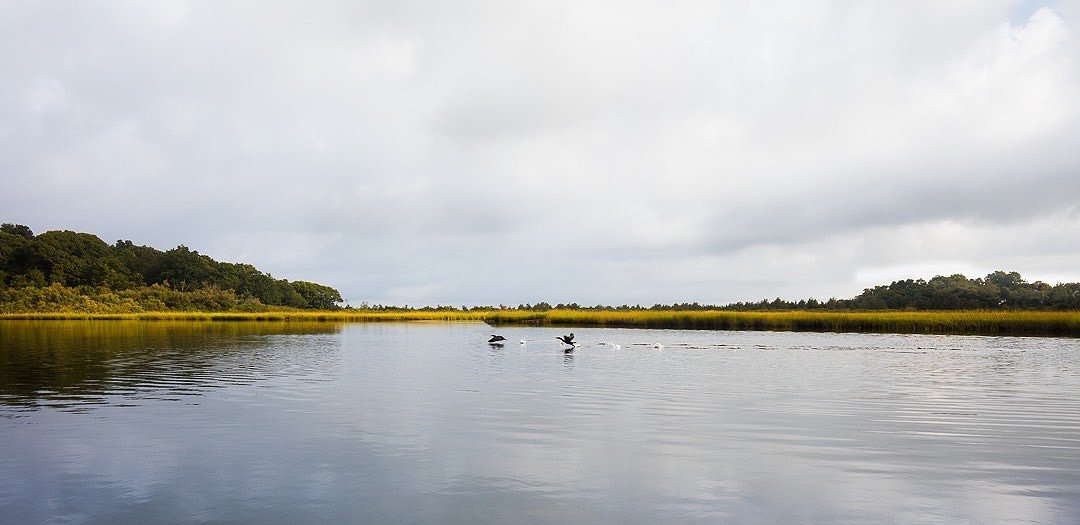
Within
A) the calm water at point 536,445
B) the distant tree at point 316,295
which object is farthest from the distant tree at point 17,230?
the calm water at point 536,445

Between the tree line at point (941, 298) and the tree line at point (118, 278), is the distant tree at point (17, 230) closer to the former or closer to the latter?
the tree line at point (118, 278)

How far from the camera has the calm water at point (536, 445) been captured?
334 inches

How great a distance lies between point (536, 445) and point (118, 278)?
407 ft

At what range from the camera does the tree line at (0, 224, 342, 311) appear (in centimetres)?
9962

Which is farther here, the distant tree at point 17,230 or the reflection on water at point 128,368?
the distant tree at point 17,230

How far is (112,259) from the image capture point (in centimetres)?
12150

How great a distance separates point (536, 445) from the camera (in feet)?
39.6

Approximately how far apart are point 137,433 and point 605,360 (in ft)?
64.8

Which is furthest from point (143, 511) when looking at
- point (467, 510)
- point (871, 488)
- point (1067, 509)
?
point (1067, 509)

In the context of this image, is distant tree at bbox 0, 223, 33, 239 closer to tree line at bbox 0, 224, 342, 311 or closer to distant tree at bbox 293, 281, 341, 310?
tree line at bbox 0, 224, 342, 311

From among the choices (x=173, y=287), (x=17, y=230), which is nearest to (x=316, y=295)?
(x=173, y=287)

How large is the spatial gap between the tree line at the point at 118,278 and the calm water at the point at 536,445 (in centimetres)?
8975

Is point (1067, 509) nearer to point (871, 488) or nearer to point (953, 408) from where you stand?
point (871, 488)

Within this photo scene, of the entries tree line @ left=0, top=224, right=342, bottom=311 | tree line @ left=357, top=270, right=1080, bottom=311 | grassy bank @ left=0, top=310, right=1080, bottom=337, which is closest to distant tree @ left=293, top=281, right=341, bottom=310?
tree line @ left=0, top=224, right=342, bottom=311
